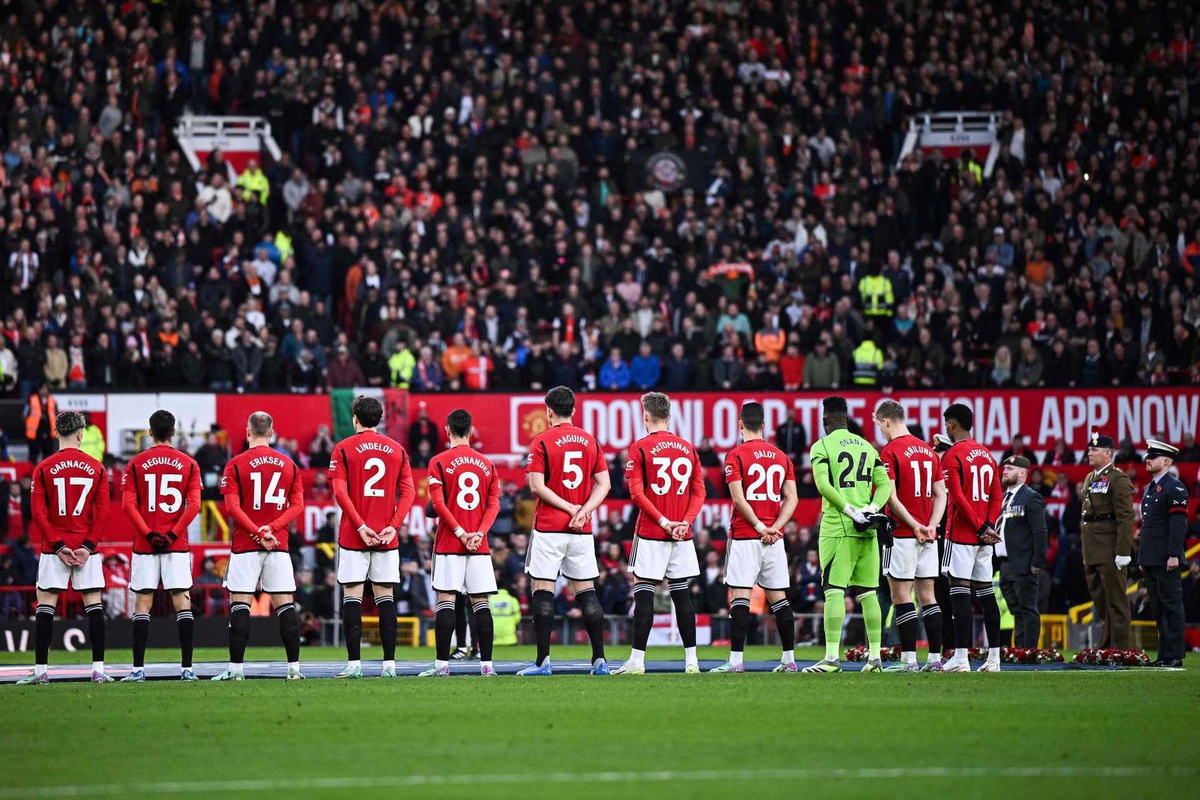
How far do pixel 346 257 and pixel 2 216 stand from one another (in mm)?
6775

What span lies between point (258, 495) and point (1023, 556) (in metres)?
9.31

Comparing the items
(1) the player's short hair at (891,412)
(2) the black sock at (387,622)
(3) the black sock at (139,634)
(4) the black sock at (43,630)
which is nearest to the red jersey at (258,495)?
(2) the black sock at (387,622)

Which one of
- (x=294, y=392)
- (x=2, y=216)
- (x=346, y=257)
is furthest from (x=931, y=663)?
(x=2, y=216)

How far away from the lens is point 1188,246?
112ft

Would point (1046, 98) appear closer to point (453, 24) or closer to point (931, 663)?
point (453, 24)

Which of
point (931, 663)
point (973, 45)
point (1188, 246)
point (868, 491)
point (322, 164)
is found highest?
point (973, 45)

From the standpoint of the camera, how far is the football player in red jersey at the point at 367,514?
15523 mm

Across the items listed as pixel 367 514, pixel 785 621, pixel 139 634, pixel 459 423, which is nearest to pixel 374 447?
pixel 367 514

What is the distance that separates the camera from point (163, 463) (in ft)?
51.6

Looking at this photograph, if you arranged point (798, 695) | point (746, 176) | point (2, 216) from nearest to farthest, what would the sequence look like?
1. point (798, 695)
2. point (2, 216)
3. point (746, 176)

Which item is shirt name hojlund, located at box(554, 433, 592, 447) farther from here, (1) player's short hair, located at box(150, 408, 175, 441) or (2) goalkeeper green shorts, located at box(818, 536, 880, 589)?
(1) player's short hair, located at box(150, 408, 175, 441)

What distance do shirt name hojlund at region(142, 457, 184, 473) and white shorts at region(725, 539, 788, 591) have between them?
5.29 meters

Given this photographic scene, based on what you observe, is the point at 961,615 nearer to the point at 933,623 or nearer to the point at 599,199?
the point at 933,623

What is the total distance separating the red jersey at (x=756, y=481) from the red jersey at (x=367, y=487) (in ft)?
10.3
